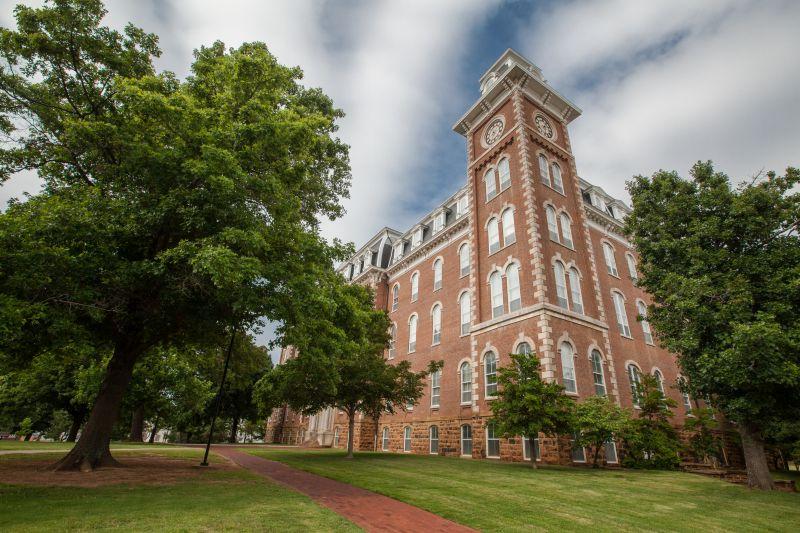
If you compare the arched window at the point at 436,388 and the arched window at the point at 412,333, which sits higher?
the arched window at the point at 412,333

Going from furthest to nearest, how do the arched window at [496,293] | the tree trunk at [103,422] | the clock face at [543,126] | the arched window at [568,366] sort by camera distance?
the clock face at [543,126], the arched window at [496,293], the arched window at [568,366], the tree trunk at [103,422]

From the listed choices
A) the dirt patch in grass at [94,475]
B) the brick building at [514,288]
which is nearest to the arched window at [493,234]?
the brick building at [514,288]

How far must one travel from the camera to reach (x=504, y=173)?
2470cm

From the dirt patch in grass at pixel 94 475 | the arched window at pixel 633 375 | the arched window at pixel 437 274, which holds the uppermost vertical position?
the arched window at pixel 437 274

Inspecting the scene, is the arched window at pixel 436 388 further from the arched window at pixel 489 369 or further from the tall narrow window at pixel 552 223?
the tall narrow window at pixel 552 223

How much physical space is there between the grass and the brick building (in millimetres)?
13100

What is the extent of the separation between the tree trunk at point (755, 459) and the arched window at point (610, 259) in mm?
15705

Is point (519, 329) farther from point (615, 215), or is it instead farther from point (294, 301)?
point (615, 215)

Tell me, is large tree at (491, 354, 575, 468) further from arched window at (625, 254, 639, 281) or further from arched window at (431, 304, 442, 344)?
arched window at (625, 254, 639, 281)

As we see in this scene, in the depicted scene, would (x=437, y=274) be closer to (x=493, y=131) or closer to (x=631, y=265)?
(x=493, y=131)

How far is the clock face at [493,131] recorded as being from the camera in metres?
26.2

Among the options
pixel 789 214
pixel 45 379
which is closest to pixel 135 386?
pixel 45 379

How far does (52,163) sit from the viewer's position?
38.8 ft

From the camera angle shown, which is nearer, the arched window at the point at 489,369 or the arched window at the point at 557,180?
the arched window at the point at 489,369
